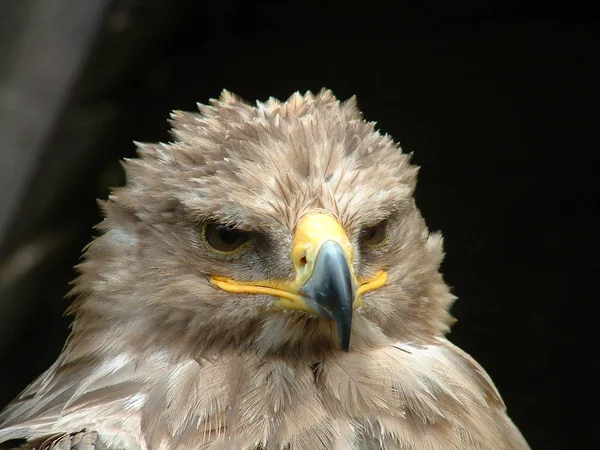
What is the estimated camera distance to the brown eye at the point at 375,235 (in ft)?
6.37

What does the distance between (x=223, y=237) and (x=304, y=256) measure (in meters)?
0.21

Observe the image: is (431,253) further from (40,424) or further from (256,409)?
(40,424)

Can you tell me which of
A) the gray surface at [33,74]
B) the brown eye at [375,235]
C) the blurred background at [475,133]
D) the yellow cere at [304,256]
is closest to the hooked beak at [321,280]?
the yellow cere at [304,256]

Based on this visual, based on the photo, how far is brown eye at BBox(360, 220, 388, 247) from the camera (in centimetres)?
194

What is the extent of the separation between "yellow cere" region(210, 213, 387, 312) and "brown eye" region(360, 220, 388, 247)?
0.46 ft

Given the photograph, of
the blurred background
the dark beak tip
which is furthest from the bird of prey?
the blurred background

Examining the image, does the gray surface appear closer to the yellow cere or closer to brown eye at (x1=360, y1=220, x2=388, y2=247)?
the yellow cere

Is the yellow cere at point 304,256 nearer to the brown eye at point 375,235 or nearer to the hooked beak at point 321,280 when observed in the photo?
the hooked beak at point 321,280

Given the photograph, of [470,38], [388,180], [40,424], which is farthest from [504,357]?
[40,424]

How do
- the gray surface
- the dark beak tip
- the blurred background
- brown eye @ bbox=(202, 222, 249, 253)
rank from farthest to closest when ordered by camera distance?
the blurred background < the gray surface < brown eye @ bbox=(202, 222, 249, 253) < the dark beak tip

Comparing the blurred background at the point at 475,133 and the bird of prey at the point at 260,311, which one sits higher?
the blurred background at the point at 475,133

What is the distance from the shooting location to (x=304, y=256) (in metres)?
1.75

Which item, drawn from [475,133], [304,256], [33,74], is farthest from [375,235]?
[475,133]

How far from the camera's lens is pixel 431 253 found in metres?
2.20
